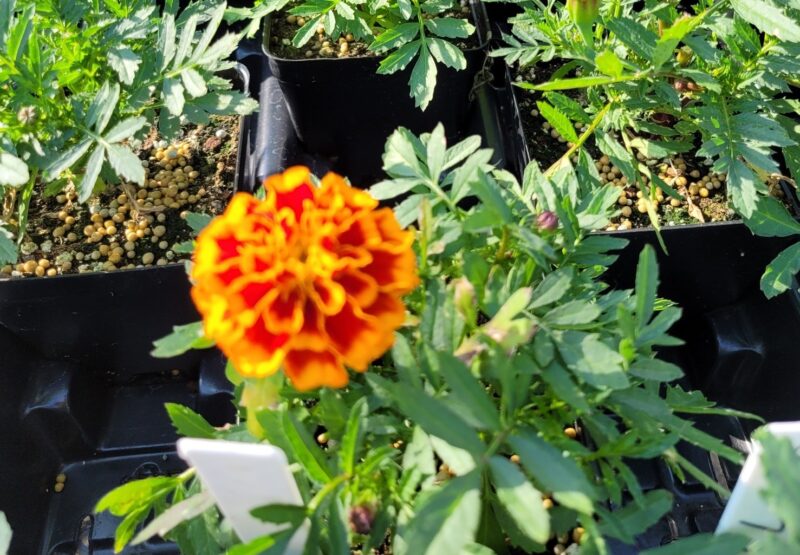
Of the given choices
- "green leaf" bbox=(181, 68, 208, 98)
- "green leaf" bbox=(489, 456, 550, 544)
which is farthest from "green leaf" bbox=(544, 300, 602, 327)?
"green leaf" bbox=(181, 68, 208, 98)

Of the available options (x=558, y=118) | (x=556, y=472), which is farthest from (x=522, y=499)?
(x=558, y=118)

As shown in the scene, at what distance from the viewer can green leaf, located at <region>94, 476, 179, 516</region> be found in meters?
0.56

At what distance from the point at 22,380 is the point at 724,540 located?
88cm

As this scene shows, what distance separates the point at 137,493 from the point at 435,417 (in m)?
0.28

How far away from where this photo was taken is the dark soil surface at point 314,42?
1.16m

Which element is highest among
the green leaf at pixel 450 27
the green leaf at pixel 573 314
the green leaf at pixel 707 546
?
the green leaf at pixel 450 27

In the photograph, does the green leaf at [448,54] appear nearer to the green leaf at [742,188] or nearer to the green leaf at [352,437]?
the green leaf at [742,188]

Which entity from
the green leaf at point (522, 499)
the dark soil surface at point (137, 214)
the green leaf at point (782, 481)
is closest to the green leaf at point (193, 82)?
the dark soil surface at point (137, 214)

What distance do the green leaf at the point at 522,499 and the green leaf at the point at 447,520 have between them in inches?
0.7

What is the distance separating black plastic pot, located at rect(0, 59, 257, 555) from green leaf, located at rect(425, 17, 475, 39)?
0.32m

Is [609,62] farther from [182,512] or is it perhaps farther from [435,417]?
[182,512]

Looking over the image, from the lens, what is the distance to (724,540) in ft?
1.51

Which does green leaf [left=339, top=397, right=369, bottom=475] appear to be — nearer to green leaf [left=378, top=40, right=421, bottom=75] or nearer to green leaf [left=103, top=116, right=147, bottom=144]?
green leaf [left=103, top=116, right=147, bottom=144]

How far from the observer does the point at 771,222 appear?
2.84 feet
